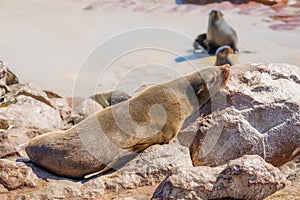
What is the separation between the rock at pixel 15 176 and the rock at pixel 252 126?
1.31 meters

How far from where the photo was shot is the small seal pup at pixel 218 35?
440 inches

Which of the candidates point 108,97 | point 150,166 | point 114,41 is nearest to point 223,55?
point 114,41

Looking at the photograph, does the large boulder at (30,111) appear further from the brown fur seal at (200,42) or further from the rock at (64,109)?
the brown fur seal at (200,42)

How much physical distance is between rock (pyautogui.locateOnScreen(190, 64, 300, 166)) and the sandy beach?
404 cm

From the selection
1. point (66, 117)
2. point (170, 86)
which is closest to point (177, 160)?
point (170, 86)

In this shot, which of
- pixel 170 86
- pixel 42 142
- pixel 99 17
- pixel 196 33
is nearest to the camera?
pixel 42 142

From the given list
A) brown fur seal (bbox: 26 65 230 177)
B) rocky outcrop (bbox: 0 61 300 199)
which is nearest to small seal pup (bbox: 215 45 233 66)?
rocky outcrop (bbox: 0 61 300 199)

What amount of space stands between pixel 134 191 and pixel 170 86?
3.75 feet

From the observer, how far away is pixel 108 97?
7652 mm

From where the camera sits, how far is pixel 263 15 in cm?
1349

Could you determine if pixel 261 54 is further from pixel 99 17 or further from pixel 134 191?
pixel 134 191

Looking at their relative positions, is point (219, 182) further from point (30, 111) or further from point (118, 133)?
point (30, 111)

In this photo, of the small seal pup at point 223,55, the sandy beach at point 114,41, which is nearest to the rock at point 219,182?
the sandy beach at point 114,41

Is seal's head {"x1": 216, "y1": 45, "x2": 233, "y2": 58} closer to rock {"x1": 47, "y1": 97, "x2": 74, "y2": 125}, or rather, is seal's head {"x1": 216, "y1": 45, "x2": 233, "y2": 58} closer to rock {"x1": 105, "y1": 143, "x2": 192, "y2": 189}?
rock {"x1": 47, "y1": 97, "x2": 74, "y2": 125}
